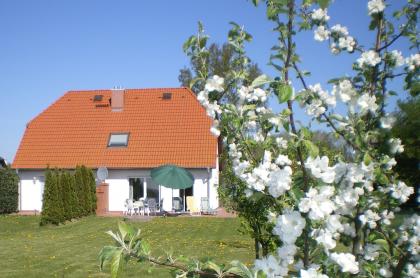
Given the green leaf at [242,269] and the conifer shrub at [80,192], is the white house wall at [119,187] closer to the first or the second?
the conifer shrub at [80,192]

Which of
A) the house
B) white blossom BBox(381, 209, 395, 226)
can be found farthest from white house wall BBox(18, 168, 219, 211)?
white blossom BBox(381, 209, 395, 226)

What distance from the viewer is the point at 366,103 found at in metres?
2.23

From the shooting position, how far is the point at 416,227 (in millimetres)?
2295

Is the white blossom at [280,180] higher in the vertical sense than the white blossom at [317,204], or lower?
higher

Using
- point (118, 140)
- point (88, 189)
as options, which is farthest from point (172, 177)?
point (118, 140)

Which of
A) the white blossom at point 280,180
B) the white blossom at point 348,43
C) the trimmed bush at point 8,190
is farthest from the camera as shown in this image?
the trimmed bush at point 8,190

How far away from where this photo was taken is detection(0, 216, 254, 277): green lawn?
10.7 m

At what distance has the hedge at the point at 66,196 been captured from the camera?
2044cm

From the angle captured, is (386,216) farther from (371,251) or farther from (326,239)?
(326,239)

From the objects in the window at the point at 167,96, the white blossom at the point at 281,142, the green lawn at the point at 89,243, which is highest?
the window at the point at 167,96

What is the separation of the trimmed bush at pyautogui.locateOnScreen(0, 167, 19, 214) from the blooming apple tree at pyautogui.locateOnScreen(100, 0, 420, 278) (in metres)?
25.9

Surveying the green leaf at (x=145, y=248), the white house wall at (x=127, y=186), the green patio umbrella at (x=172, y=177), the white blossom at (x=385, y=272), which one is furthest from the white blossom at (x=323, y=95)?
the white house wall at (x=127, y=186)

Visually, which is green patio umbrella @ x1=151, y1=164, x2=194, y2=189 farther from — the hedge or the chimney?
the chimney

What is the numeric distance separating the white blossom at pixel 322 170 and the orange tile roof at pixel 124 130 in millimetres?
23745
